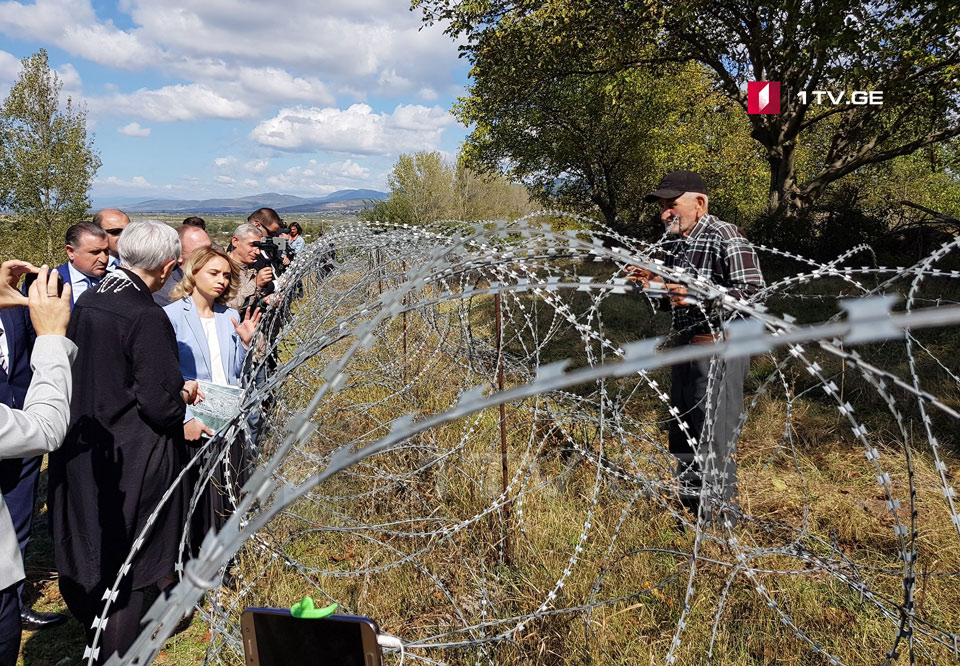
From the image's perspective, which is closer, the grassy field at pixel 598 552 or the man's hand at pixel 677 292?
the man's hand at pixel 677 292

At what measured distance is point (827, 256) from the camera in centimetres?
1120

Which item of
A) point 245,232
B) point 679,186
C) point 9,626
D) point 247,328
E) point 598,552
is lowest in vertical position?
point 598,552

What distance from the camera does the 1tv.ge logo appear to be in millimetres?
10328

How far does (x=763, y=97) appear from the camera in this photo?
11062mm

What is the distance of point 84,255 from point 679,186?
386 centimetres

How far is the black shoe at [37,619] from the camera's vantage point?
3.04 metres

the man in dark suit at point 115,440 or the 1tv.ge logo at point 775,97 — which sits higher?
the 1tv.ge logo at point 775,97

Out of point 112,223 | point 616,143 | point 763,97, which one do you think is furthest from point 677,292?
point 616,143

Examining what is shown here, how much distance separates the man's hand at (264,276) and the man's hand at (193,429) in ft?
6.18

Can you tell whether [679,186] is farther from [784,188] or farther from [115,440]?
[784,188]

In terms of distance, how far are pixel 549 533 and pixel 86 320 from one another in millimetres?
2531

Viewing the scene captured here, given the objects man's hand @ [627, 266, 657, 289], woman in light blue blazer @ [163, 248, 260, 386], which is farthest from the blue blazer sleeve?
man's hand @ [627, 266, 657, 289]

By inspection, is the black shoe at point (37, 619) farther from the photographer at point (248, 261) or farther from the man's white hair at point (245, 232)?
the man's white hair at point (245, 232)

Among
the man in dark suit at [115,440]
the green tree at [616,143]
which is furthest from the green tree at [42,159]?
the man in dark suit at [115,440]
